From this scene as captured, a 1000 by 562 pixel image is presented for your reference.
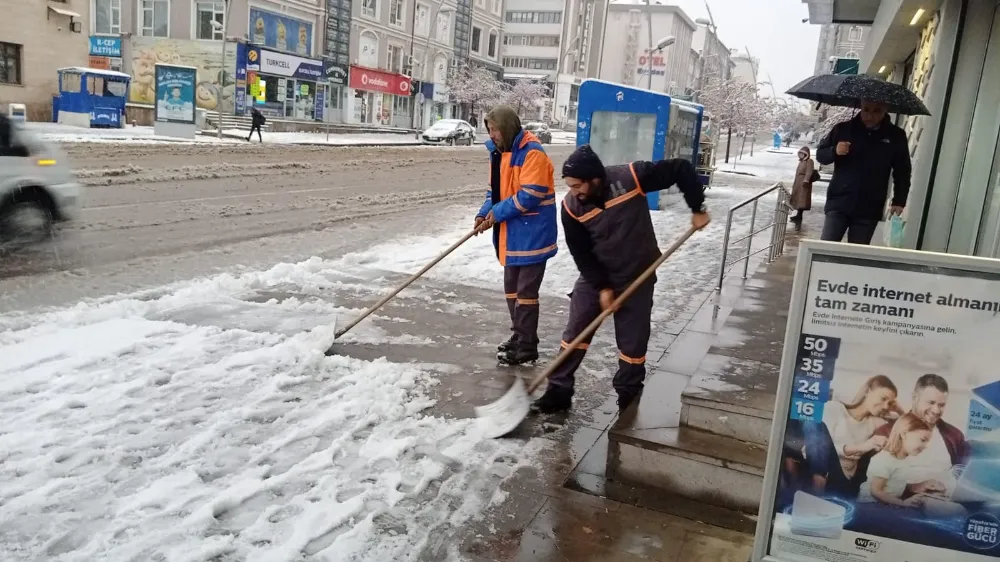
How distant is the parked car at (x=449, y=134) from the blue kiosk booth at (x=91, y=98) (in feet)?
54.0

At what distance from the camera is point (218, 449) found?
165 inches

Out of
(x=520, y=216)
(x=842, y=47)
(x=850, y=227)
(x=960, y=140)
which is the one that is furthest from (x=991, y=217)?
(x=842, y=47)

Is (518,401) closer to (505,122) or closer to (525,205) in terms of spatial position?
(525,205)

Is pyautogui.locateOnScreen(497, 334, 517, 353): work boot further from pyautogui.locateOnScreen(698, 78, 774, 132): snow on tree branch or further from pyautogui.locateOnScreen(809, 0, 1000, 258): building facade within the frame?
pyautogui.locateOnScreen(698, 78, 774, 132): snow on tree branch

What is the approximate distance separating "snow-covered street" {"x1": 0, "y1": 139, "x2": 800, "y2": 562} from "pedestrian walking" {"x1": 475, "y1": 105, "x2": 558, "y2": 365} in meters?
0.41

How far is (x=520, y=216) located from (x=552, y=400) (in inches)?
56.4

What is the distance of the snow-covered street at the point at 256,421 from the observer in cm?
343

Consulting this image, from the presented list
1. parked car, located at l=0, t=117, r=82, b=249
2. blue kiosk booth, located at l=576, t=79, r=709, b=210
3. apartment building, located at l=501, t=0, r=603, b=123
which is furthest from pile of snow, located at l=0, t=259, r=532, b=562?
apartment building, located at l=501, t=0, r=603, b=123

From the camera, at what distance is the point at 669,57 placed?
10306cm

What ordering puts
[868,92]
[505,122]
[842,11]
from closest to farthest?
[505,122]
[868,92]
[842,11]

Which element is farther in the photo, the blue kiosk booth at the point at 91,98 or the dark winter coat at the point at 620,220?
the blue kiosk booth at the point at 91,98

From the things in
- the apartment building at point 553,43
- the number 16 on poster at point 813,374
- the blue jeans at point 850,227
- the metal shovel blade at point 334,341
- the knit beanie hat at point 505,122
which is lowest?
the metal shovel blade at point 334,341

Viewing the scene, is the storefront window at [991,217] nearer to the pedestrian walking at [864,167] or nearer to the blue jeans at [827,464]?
the pedestrian walking at [864,167]

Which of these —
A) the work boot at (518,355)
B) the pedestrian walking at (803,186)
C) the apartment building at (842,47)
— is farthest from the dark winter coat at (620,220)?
the apartment building at (842,47)
